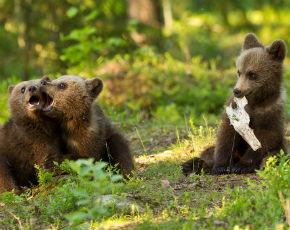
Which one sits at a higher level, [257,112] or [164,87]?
[257,112]

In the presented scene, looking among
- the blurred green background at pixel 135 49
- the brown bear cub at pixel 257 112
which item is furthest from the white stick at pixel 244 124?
the blurred green background at pixel 135 49

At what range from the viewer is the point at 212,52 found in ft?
62.4

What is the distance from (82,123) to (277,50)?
2.68 meters

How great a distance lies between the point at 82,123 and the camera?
20.4ft

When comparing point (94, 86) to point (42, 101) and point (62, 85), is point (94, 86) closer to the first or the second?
point (62, 85)

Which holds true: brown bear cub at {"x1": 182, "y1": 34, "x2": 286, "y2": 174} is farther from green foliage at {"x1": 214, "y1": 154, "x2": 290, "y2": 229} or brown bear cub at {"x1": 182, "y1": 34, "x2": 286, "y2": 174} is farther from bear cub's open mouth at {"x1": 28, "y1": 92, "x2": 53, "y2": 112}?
bear cub's open mouth at {"x1": 28, "y1": 92, "x2": 53, "y2": 112}

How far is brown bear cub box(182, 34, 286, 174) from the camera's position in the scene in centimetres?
613

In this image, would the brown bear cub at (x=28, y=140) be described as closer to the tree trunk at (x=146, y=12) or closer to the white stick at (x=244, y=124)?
the white stick at (x=244, y=124)

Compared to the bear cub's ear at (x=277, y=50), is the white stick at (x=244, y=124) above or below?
below

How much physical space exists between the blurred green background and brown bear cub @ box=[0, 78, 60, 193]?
3.49 metres

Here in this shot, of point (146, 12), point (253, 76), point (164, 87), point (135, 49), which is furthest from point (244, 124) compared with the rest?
point (146, 12)

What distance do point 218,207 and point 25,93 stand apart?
3048 millimetres

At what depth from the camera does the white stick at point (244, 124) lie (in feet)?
19.8

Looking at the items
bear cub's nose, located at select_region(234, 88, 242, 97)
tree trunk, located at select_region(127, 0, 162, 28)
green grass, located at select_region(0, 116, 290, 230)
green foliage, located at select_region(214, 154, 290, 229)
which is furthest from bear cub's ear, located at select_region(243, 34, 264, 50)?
tree trunk, located at select_region(127, 0, 162, 28)
